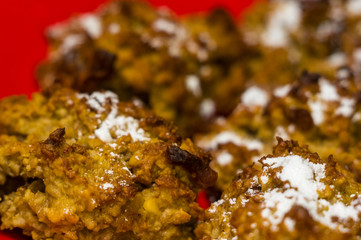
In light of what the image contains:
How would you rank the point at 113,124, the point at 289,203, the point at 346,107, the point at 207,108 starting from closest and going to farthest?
1. the point at 289,203
2. the point at 113,124
3. the point at 346,107
4. the point at 207,108

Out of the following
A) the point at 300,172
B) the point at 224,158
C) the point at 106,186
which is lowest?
the point at 106,186

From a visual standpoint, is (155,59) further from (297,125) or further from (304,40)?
(304,40)

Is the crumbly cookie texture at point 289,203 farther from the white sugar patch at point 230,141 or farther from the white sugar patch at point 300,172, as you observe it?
the white sugar patch at point 230,141

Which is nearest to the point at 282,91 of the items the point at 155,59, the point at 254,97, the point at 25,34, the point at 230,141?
the point at 254,97

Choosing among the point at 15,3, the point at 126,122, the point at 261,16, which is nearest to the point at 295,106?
the point at 126,122

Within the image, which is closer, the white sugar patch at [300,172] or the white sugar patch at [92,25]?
the white sugar patch at [300,172]

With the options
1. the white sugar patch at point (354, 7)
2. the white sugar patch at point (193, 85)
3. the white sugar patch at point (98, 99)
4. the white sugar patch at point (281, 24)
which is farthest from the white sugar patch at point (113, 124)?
the white sugar patch at point (354, 7)

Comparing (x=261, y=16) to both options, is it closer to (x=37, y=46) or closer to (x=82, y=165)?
(x=37, y=46)

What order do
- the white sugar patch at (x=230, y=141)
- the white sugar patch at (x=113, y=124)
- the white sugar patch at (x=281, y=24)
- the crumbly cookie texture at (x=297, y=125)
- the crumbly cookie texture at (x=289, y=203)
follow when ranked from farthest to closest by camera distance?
the white sugar patch at (x=281, y=24) → the white sugar patch at (x=230, y=141) → the crumbly cookie texture at (x=297, y=125) → the white sugar patch at (x=113, y=124) → the crumbly cookie texture at (x=289, y=203)
